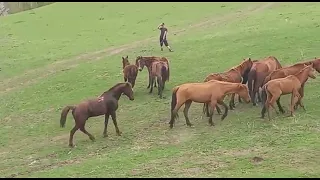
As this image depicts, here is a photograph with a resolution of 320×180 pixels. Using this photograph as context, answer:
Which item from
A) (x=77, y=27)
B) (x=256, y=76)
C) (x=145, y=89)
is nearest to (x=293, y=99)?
(x=256, y=76)

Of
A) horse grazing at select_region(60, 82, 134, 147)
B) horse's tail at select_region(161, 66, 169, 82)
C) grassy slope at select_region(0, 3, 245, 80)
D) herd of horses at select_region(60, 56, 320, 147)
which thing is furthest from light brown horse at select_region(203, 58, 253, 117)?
grassy slope at select_region(0, 3, 245, 80)

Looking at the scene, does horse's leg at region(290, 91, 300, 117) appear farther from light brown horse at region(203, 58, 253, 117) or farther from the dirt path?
the dirt path

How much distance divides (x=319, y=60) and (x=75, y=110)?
7673 mm

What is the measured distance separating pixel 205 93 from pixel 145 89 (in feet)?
17.2

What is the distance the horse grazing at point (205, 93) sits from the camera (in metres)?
15.4

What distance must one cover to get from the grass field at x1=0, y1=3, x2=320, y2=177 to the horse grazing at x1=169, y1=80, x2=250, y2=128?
62 centimetres

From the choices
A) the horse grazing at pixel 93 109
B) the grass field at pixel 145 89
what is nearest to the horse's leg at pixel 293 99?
the grass field at pixel 145 89

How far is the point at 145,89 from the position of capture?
2030cm

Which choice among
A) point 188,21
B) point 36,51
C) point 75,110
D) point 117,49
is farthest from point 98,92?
point 188,21

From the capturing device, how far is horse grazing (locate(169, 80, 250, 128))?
50.5 feet

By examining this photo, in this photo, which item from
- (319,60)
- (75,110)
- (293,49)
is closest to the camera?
(75,110)

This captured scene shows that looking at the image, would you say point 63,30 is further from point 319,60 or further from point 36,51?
point 319,60

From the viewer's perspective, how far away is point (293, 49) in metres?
23.2

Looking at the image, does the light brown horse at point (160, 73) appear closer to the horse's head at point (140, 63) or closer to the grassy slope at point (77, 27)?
the horse's head at point (140, 63)
